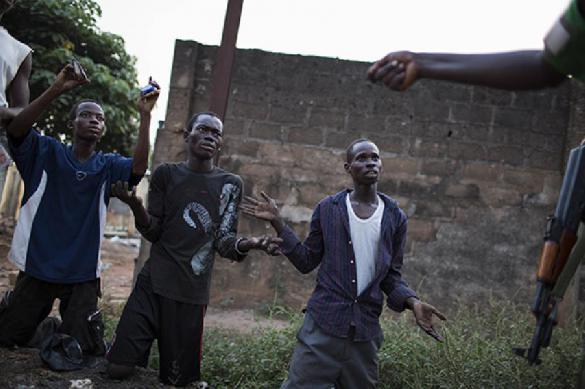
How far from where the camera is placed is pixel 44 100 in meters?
2.90

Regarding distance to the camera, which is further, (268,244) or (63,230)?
(63,230)

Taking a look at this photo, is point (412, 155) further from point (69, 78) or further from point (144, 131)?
point (69, 78)

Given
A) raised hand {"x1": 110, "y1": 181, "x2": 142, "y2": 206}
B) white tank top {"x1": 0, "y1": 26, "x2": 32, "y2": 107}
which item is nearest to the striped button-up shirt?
raised hand {"x1": 110, "y1": 181, "x2": 142, "y2": 206}

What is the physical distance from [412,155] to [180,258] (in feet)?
9.55

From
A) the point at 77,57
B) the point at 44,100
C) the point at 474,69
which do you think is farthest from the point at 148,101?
the point at 77,57

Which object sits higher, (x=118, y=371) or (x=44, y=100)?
(x=44, y=100)

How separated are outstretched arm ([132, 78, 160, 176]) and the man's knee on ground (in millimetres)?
1074

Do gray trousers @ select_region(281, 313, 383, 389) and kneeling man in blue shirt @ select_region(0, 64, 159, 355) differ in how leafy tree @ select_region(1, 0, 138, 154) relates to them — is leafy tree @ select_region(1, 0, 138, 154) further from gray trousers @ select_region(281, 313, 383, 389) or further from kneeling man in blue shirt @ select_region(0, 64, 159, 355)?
gray trousers @ select_region(281, 313, 383, 389)

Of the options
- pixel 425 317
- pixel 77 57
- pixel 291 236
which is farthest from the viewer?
pixel 77 57

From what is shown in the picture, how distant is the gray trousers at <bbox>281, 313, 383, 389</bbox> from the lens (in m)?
2.62

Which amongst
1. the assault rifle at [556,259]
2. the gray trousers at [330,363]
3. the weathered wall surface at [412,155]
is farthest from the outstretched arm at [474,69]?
the weathered wall surface at [412,155]

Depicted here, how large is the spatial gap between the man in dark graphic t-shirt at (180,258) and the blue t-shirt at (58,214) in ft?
1.09

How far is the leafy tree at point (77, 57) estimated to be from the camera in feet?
24.4

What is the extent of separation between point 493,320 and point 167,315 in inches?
95.7
